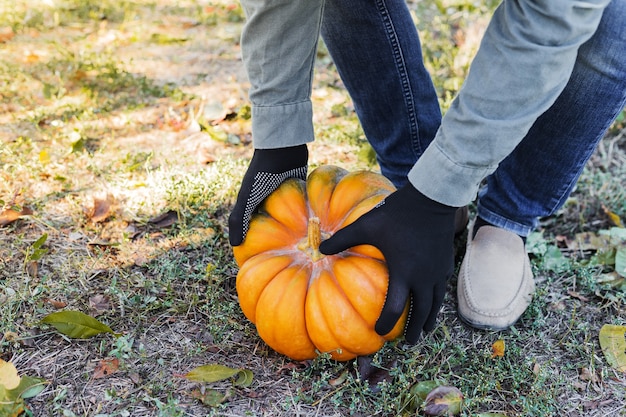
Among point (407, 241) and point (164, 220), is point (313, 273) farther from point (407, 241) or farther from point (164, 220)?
point (164, 220)

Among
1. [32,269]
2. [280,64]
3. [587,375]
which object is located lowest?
[587,375]

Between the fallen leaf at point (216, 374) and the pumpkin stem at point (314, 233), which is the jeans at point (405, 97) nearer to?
the pumpkin stem at point (314, 233)

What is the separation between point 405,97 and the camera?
7.21 feet

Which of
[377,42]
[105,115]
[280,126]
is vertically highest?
[377,42]

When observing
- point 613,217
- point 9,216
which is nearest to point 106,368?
point 9,216

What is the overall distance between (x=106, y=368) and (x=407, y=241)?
0.90 metres

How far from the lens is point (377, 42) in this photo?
6.92ft

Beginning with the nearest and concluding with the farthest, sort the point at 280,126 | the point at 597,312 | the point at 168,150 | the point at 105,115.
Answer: the point at 280,126
the point at 597,312
the point at 168,150
the point at 105,115

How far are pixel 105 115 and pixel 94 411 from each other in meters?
1.77

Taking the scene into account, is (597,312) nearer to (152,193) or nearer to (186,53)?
(152,193)

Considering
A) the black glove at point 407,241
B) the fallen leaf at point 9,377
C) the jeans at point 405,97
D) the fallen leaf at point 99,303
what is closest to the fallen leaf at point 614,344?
the jeans at point 405,97

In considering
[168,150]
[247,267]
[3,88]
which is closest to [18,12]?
[3,88]

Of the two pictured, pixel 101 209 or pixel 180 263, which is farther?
pixel 101 209

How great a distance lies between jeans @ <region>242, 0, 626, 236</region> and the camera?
5.56 feet
